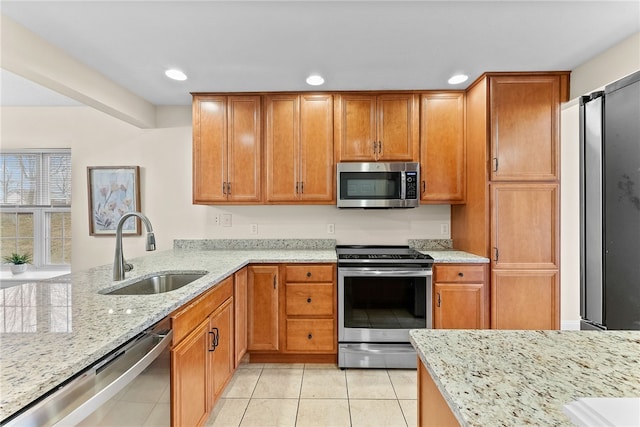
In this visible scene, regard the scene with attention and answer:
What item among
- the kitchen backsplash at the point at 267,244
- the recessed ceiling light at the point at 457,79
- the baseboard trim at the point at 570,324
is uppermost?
the recessed ceiling light at the point at 457,79

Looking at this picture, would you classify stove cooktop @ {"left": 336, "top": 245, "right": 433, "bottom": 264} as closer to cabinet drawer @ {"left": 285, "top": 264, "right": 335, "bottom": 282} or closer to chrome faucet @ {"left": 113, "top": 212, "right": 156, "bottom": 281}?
cabinet drawer @ {"left": 285, "top": 264, "right": 335, "bottom": 282}

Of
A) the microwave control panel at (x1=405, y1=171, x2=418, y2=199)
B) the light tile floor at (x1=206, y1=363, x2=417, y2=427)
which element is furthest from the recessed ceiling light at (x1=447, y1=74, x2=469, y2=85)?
the light tile floor at (x1=206, y1=363, x2=417, y2=427)

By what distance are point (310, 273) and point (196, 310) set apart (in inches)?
45.1

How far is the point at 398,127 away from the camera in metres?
2.90

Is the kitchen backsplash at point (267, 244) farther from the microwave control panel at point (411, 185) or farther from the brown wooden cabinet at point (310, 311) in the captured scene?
the microwave control panel at point (411, 185)

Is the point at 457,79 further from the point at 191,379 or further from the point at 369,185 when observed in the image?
the point at 191,379

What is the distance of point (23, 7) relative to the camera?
66.7 inches

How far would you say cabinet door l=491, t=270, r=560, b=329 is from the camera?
2.49 m

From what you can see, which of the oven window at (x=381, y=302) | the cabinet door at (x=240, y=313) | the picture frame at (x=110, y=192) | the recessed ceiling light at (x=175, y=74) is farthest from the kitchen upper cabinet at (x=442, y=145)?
the picture frame at (x=110, y=192)

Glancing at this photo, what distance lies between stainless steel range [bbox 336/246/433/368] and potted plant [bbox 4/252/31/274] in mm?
3437

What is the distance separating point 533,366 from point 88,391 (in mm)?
1203

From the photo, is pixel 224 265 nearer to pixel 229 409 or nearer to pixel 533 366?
pixel 229 409

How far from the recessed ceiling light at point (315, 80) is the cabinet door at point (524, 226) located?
66.4 inches

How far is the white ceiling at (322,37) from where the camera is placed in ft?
5.65
